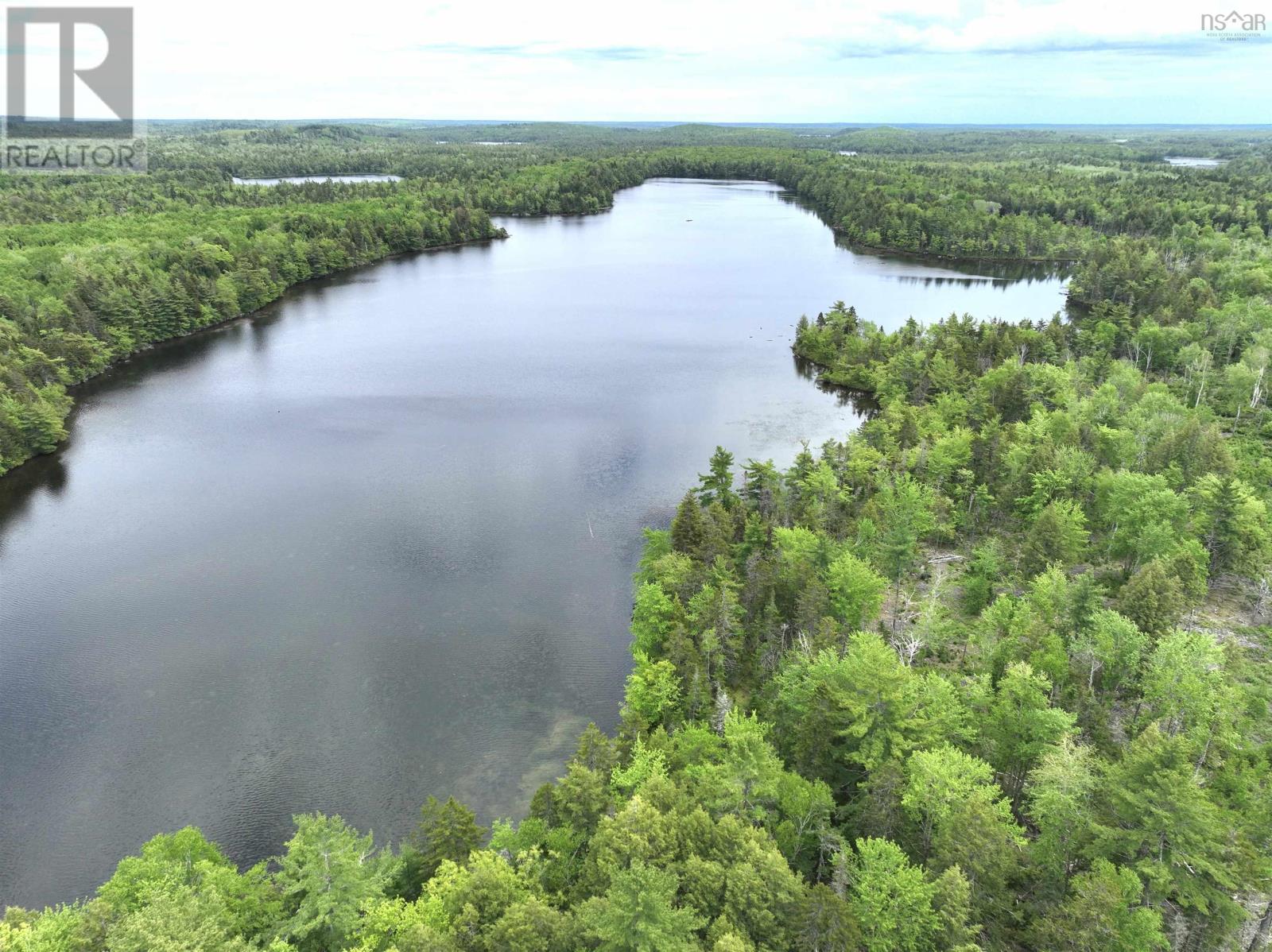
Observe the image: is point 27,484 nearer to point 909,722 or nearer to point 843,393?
point 909,722

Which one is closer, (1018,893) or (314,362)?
(1018,893)

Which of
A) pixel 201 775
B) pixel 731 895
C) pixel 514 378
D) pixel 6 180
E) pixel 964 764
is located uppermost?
pixel 6 180

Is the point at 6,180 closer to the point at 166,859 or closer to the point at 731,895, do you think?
the point at 166,859

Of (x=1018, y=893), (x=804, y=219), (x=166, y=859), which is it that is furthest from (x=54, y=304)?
(x=804, y=219)

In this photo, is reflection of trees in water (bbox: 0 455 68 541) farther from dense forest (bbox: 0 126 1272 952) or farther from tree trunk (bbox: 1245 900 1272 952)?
tree trunk (bbox: 1245 900 1272 952)

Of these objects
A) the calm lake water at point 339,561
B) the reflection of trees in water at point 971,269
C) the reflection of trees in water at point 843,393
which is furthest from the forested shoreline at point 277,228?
the reflection of trees in water at point 843,393

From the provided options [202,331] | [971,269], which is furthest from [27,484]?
[971,269]
